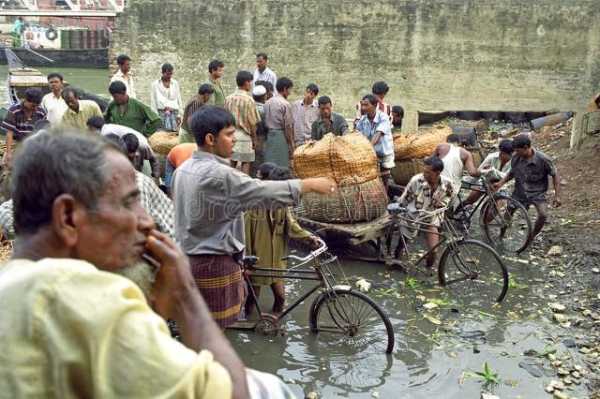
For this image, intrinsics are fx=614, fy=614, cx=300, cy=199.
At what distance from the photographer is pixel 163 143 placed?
8.47 meters

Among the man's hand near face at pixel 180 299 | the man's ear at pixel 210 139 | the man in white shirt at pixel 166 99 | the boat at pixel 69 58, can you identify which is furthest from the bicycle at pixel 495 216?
the boat at pixel 69 58

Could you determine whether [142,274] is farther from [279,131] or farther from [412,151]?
[412,151]

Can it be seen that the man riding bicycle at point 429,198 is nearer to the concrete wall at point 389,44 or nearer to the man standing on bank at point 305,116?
the man standing on bank at point 305,116

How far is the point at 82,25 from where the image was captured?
4378cm

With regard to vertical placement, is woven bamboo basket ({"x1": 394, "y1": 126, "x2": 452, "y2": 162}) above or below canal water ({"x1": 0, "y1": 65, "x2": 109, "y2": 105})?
below

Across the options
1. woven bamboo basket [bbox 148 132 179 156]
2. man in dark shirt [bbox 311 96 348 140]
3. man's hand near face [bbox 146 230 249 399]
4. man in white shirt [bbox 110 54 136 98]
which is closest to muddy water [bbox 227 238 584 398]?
man in dark shirt [bbox 311 96 348 140]

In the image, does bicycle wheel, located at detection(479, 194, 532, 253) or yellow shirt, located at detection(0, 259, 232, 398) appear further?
bicycle wheel, located at detection(479, 194, 532, 253)

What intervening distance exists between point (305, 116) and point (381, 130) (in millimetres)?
1364

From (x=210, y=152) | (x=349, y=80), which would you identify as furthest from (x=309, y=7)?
(x=210, y=152)

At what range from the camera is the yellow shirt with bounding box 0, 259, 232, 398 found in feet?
3.38

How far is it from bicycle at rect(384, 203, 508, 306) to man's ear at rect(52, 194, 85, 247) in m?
5.84

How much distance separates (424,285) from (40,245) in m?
6.24

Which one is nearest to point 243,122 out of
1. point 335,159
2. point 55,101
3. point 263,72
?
point 335,159

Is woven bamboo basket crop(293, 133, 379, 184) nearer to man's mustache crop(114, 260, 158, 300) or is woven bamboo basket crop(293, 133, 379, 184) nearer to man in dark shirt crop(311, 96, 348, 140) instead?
man in dark shirt crop(311, 96, 348, 140)
